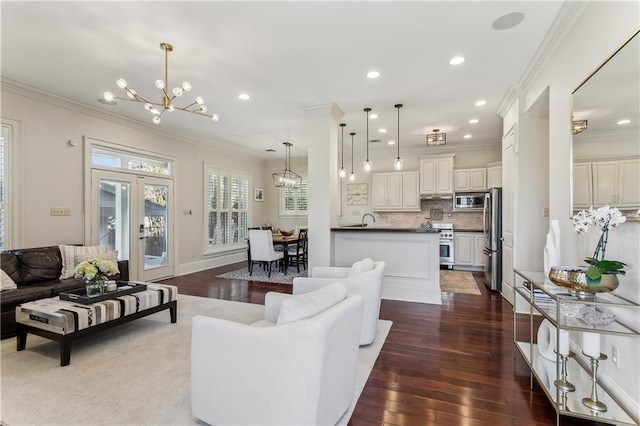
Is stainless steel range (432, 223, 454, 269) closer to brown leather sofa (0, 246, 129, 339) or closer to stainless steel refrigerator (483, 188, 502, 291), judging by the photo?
stainless steel refrigerator (483, 188, 502, 291)

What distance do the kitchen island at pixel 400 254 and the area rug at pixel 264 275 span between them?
1453mm

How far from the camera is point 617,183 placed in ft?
6.20

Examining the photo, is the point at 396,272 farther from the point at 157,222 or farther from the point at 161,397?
the point at 157,222

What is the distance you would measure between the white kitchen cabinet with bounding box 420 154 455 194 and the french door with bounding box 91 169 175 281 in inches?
224

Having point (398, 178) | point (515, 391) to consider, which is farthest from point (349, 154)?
point (515, 391)

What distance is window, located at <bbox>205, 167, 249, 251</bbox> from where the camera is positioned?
291 inches

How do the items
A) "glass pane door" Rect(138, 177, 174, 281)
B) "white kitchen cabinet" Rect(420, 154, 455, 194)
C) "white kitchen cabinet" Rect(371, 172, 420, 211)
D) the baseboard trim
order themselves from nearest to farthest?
"glass pane door" Rect(138, 177, 174, 281) < the baseboard trim < "white kitchen cabinet" Rect(420, 154, 455, 194) < "white kitchen cabinet" Rect(371, 172, 420, 211)

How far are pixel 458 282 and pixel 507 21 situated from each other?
14.4 ft

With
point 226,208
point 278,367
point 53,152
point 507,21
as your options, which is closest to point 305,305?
point 278,367

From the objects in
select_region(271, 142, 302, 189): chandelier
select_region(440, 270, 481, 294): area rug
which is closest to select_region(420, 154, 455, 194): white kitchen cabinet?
select_region(440, 270, 481, 294): area rug

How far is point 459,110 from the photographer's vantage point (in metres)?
4.95

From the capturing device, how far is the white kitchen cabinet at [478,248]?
22.5 ft

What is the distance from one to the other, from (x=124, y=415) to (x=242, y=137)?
5812 mm

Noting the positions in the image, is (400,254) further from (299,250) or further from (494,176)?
(494,176)
